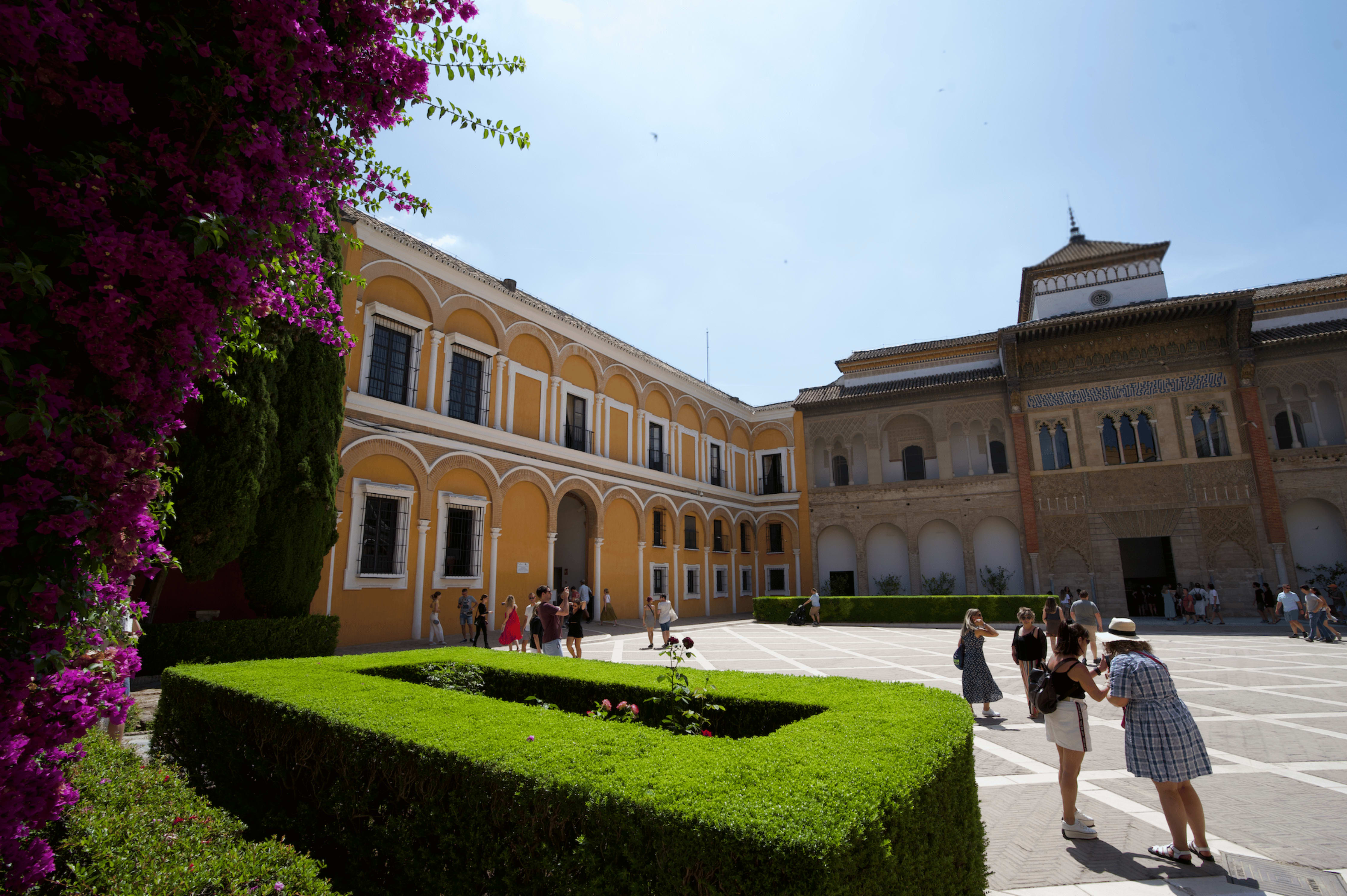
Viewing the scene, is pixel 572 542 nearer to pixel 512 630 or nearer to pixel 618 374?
pixel 618 374

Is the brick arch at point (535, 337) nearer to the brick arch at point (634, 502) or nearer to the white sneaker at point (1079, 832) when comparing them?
the brick arch at point (634, 502)

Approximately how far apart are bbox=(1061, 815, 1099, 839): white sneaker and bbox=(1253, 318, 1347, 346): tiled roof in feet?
93.0

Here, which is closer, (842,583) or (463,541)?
(463,541)

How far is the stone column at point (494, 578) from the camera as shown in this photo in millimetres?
18297

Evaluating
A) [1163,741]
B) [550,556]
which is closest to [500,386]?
[550,556]

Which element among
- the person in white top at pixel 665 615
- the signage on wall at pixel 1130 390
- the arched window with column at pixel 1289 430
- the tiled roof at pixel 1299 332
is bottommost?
the person in white top at pixel 665 615

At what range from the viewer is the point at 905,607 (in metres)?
25.2

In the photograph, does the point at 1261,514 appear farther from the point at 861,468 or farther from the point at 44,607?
the point at 44,607

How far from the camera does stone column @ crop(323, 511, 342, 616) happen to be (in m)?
14.7

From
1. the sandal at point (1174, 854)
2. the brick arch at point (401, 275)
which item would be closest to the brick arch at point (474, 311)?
the brick arch at point (401, 275)

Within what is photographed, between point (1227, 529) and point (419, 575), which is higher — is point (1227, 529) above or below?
above

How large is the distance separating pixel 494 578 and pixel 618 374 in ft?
31.3

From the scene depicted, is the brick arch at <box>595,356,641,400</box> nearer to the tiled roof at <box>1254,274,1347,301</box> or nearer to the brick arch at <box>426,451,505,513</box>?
the brick arch at <box>426,451,505,513</box>

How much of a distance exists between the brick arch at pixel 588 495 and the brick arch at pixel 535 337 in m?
3.60
